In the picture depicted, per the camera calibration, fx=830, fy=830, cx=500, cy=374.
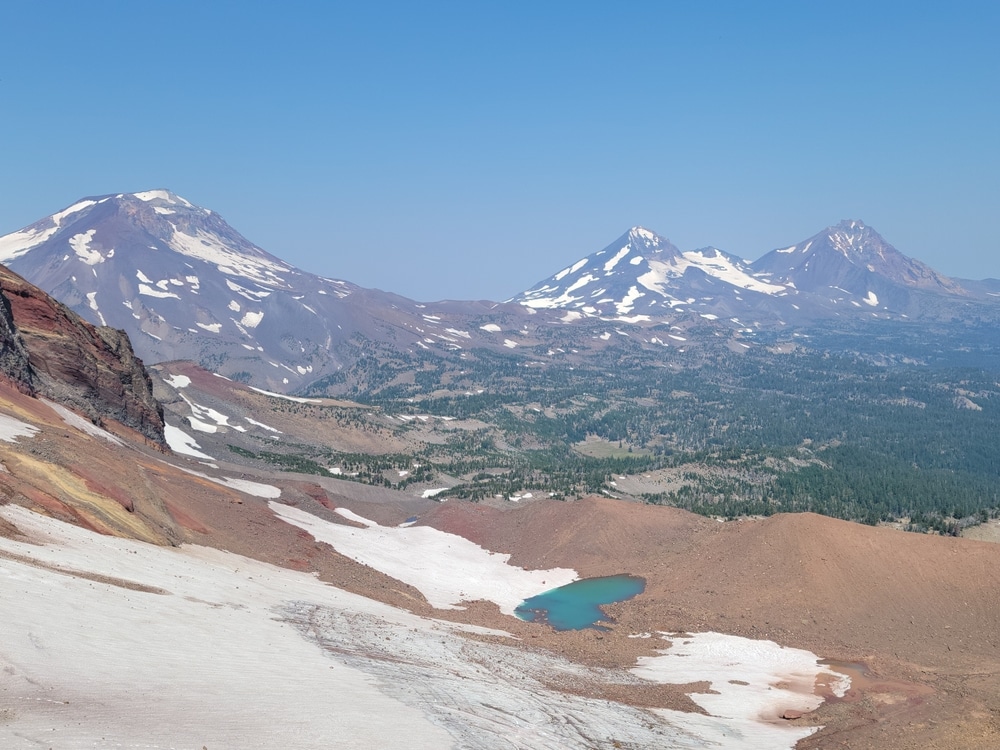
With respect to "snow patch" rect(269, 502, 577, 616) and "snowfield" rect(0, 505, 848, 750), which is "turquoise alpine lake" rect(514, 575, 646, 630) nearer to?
"snow patch" rect(269, 502, 577, 616)

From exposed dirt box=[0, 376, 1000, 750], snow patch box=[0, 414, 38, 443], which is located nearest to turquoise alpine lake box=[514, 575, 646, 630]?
exposed dirt box=[0, 376, 1000, 750]

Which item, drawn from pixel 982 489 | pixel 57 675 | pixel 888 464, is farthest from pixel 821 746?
pixel 888 464

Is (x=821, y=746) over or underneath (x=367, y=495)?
over

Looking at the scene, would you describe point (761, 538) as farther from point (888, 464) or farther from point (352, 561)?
point (888, 464)

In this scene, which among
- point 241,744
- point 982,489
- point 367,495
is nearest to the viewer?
point 241,744

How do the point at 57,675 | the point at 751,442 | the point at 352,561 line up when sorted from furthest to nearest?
the point at 751,442 → the point at 352,561 → the point at 57,675

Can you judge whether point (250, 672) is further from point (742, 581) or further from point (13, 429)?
point (742, 581)
